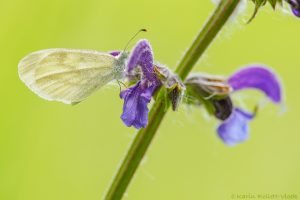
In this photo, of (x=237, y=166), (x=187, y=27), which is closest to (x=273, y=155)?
(x=237, y=166)

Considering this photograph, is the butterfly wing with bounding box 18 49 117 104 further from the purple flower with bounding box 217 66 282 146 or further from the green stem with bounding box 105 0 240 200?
the purple flower with bounding box 217 66 282 146

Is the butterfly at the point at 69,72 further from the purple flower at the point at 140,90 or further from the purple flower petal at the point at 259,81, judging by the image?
the purple flower petal at the point at 259,81

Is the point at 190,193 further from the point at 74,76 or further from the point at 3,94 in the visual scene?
the point at 74,76

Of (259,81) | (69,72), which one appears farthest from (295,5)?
(69,72)

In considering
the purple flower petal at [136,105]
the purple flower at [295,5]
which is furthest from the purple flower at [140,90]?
the purple flower at [295,5]

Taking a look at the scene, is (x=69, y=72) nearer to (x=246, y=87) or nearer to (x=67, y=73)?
(x=67, y=73)
